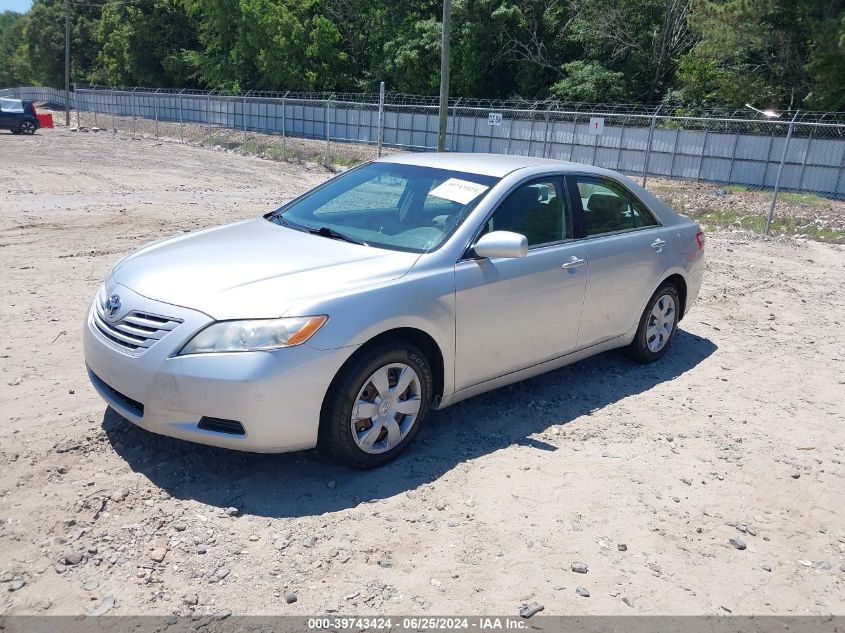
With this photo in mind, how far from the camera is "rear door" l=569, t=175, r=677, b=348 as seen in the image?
5.18 metres

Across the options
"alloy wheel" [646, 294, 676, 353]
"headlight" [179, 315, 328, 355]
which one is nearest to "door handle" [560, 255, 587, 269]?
"alloy wheel" [646, 294, 676, 353]

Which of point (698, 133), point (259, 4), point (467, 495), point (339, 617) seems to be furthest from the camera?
point (259, 4)

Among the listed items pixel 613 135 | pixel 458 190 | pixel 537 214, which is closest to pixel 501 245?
pixel 458 190

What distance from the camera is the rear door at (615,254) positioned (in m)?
5.18

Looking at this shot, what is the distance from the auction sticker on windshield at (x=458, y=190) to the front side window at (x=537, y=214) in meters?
0.18

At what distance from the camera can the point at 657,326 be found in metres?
6.05

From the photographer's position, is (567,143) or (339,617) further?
(567,143)

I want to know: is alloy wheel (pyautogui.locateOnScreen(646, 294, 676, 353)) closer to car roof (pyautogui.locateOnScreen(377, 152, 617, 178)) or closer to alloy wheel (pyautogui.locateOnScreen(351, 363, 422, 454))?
car roof (pyautogui.locateOnScreen(377, 152, 617, 178))

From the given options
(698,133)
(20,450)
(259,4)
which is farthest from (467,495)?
(259,4)

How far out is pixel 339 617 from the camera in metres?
2.94

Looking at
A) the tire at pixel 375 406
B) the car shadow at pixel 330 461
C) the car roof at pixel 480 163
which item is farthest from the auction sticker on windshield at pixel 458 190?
the car shadow at pixel 330 461

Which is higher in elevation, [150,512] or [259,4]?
[259,4]

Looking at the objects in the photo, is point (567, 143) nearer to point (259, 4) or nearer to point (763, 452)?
point (763, 452)

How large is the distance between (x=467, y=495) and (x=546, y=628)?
3.31 feet
